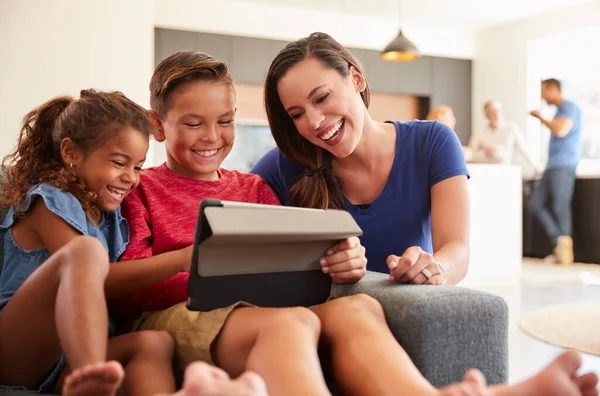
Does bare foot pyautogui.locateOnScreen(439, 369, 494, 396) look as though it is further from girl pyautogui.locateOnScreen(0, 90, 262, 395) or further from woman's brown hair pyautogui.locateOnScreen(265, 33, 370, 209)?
woman's brown hair pyautogui.locateOnScreen(265, 33, 370, 209)

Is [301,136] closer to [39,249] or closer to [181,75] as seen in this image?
[181,75]

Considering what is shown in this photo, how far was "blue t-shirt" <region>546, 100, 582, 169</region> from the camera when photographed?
621cm

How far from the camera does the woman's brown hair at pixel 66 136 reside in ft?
4.36

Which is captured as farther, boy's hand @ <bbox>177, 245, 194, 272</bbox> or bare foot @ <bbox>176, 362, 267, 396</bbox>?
boy's hand @ <bbox>177, 245, 194, 272</bbox>

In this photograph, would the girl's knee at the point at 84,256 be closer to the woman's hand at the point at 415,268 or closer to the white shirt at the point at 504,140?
the woman's hand at the point at 415,268

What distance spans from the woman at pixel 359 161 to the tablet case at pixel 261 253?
1.25 feet

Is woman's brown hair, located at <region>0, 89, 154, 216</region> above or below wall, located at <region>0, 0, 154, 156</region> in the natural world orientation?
below

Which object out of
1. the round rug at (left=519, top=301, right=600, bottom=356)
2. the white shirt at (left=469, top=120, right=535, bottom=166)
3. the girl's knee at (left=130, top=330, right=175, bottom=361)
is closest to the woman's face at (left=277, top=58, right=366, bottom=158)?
the girl's knee at (left=130, top=330, right=175, bottom=361)

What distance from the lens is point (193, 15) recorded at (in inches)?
273

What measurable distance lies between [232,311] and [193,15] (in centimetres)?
618

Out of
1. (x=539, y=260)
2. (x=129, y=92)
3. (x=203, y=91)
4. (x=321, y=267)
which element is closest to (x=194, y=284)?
(x=321, y=267)

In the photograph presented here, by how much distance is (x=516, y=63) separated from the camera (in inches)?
308

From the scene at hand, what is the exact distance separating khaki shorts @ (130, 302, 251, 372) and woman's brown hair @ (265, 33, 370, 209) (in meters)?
0.49

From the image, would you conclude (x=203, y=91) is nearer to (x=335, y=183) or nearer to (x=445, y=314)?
(x=335, y=183)
